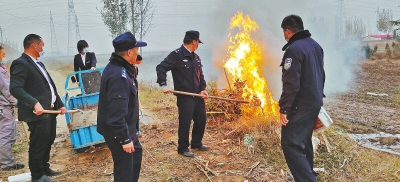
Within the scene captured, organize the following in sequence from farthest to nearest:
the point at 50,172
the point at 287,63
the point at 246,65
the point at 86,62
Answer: the point at 246,65
the point at 86,62
the point at 50,172
the point at 287,63

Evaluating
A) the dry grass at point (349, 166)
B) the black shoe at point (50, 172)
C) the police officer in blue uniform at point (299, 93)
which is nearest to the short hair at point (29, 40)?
the black shoe at point (50, 172)

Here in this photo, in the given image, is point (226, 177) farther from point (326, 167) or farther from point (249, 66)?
point (249, 66)

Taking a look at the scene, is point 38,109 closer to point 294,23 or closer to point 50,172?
point 50,172

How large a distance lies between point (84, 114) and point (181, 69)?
7.05 feet

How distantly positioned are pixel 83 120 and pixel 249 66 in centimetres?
405

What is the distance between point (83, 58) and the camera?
23.1 feet

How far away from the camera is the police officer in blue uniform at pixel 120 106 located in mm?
2740

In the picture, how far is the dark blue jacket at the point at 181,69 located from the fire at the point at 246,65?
2020 mm

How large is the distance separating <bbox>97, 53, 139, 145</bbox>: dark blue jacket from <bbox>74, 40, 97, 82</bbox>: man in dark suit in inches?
173

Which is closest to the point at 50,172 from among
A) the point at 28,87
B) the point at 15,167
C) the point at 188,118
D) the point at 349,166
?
the point at 15,167

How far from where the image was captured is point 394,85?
608 inches

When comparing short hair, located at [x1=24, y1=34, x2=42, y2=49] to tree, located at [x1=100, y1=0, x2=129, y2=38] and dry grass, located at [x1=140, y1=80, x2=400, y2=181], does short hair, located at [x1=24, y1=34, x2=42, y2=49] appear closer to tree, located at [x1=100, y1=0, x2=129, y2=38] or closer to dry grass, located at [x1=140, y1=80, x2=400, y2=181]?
dry grass, located at [x1=140, y1=80, x2=400, y2=181]

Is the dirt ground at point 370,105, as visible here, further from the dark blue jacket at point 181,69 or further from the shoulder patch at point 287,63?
the shoulder patch at point 287,63

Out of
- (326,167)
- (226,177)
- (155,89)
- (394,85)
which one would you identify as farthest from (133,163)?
(394,85)
